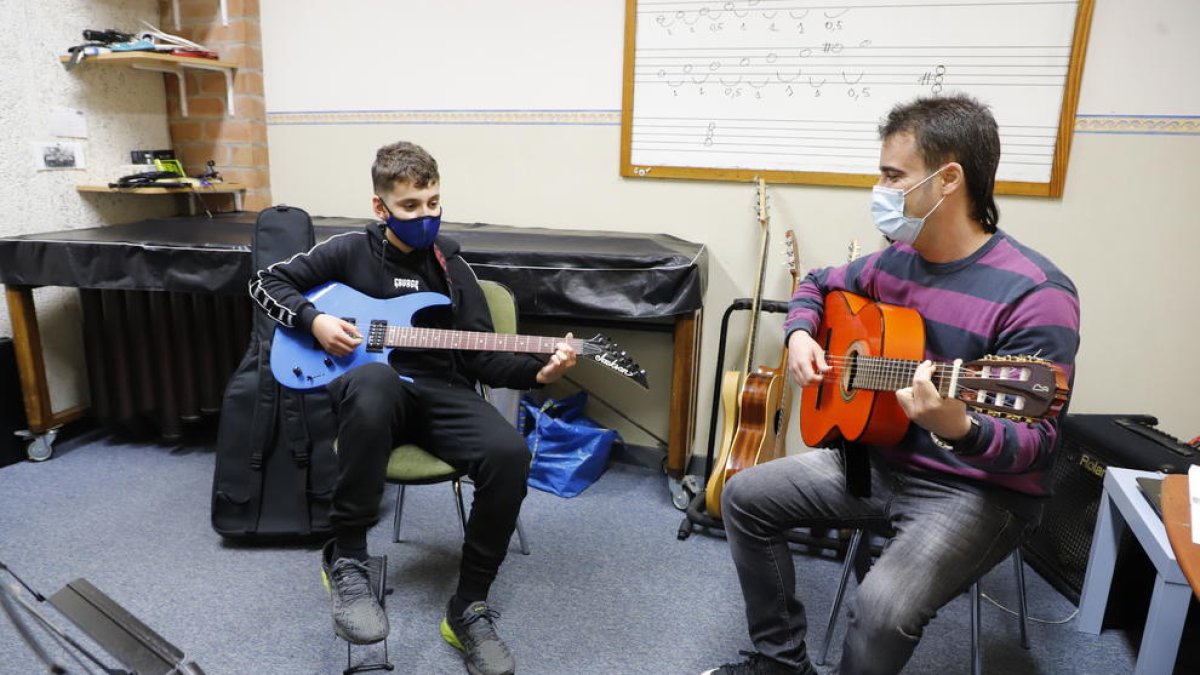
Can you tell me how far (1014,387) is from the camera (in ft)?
3.54

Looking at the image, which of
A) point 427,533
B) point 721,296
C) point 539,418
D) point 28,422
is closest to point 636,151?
point 721,296

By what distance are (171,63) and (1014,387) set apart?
3.08 m

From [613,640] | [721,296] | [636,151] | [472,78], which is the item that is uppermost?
[472,78]

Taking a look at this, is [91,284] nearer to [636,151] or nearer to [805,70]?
[636,151]

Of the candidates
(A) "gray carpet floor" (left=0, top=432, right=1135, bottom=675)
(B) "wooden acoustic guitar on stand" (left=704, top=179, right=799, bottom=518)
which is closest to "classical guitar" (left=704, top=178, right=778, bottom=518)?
(B) "wooden acoustic guitar on stand" (left=704, top=179, right=799, bottom=518)

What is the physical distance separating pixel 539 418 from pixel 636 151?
1.06 m

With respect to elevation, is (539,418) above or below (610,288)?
below

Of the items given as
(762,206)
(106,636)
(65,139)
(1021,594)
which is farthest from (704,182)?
(65,139)

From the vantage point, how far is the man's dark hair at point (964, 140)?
52.6 inches

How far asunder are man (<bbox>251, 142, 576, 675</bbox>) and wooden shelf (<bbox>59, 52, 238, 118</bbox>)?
4.36 feet

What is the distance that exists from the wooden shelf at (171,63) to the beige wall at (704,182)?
158 mm

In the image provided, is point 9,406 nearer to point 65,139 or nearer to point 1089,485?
point 65,139

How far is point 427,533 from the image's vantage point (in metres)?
2.25

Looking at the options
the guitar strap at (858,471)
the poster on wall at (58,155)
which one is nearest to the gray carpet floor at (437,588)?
the guitar strap at (858,471)
